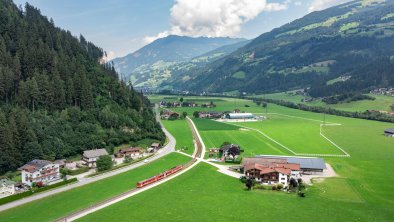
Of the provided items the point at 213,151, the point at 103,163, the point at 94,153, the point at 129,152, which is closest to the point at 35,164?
the point at 103,163

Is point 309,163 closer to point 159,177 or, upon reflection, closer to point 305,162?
point 305,162

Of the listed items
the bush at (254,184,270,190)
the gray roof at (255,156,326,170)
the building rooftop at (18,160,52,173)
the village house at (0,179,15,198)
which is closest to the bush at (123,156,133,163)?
the building rooftop at (18,160,52,173)

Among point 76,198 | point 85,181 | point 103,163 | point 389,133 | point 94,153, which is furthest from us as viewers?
point 389,133

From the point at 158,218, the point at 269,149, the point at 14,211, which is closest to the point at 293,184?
the point at 158,218

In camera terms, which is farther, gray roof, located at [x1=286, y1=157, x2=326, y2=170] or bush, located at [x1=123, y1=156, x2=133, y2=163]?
bush, located at [x1=123, y1=156, x2=133, y2=163]

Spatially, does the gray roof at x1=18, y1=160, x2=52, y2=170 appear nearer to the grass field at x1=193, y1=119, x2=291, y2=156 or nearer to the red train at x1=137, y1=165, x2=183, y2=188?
the red train at x1=137, y1=165, x2=183, y2=188

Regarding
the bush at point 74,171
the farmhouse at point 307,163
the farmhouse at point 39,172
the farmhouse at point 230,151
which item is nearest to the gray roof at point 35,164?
the farmhouse at point 39,172

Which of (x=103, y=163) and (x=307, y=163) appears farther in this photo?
(x=103, y=163)

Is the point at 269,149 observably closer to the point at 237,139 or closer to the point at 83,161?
the point at 237,139
